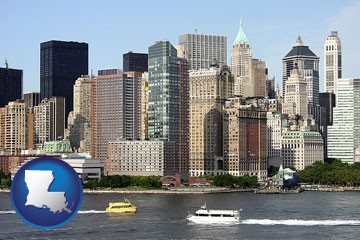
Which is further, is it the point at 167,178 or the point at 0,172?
the point at 0,172

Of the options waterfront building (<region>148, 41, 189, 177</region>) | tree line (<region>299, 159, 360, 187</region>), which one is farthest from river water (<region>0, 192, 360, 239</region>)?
waterfront building (<region>148, 41, 189, 177</region>)

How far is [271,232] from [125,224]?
16.2 m

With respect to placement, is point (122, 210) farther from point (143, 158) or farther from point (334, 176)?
point (334, 176)

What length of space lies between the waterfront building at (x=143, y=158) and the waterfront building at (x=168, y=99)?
2222mm

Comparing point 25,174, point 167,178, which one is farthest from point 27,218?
point 167,178

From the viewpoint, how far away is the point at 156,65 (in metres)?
190

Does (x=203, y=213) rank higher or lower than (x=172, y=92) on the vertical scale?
lower

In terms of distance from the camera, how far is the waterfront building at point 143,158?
18619 centimetres

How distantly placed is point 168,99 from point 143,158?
1612cm

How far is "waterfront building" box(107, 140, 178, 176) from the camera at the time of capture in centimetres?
18619

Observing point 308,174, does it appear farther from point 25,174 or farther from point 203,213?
point 25,174

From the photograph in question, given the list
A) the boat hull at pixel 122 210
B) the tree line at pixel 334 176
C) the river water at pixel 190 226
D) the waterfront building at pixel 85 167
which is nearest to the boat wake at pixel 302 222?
the river water at pixel 190 226

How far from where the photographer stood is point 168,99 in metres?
189

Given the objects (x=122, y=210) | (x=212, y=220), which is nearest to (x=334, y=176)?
(x=122, y=210)
